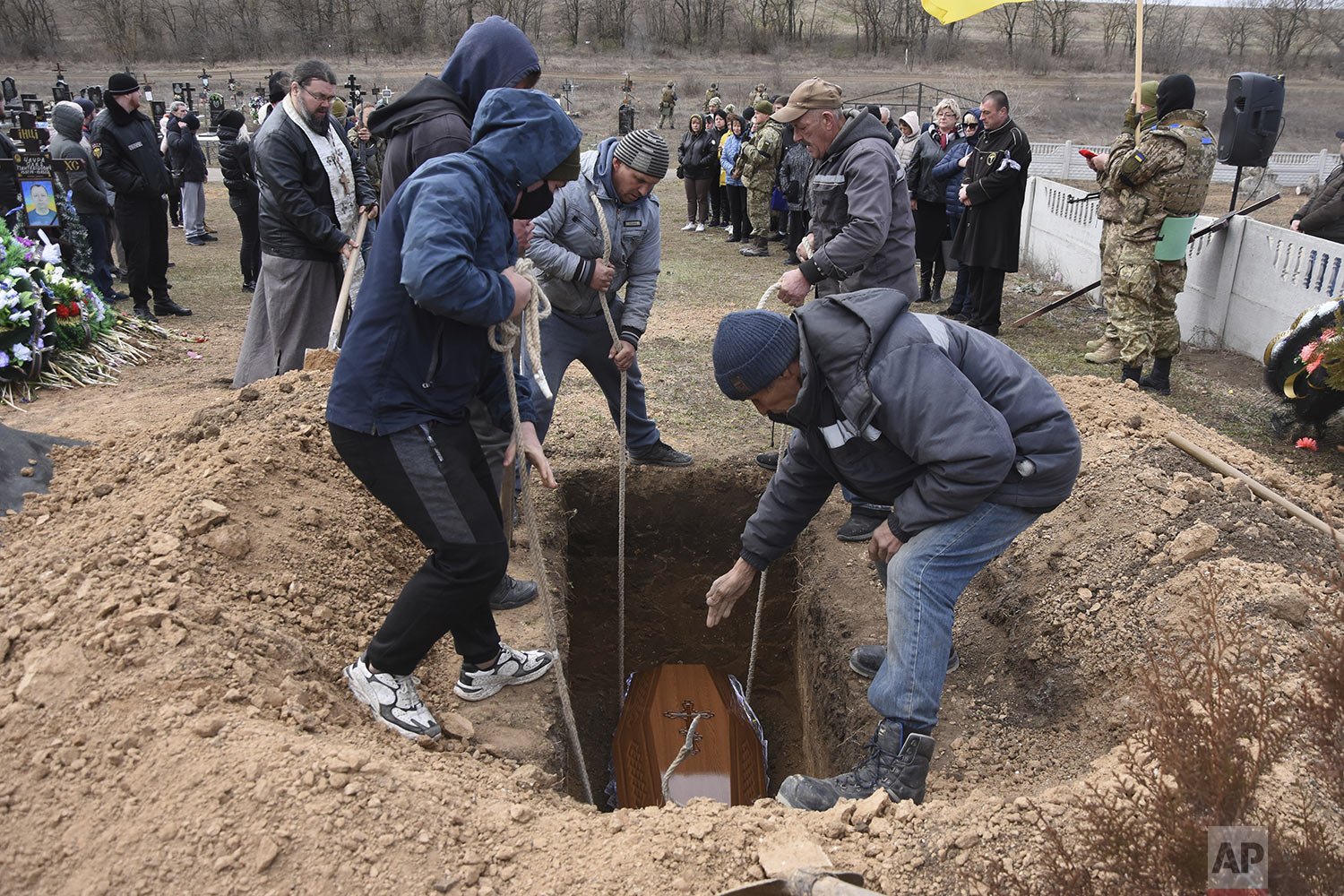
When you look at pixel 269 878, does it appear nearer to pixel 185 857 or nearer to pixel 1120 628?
pixel 185 857

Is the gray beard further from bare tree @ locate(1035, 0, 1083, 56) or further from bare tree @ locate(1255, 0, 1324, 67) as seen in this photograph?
bare tree @ locate(1255, 0, 1324, 67)

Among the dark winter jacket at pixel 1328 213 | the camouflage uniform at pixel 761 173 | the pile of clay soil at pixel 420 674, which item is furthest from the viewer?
the camouflage uniform at pixel 761 173

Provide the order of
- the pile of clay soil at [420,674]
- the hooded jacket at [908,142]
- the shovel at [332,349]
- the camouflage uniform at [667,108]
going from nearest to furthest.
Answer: the pile of clay soil at [420,674] → the shovel at [332,349] → the hooded jacket at [908,142] → the camouflage uniform at [667,108]

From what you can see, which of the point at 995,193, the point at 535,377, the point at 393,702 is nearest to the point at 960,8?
the point at 995,193

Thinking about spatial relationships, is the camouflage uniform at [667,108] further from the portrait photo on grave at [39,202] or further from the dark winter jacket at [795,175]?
the portrait photo on grave at [39,202]

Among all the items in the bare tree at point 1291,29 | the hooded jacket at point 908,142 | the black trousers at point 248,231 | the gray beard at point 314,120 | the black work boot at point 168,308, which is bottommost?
the black work boot at point 168,308

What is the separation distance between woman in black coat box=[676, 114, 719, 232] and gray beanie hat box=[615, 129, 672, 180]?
10883mm

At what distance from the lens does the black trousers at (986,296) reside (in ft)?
28.7

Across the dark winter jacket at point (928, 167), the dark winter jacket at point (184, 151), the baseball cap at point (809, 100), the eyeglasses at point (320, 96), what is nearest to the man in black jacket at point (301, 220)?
the eyeglasses at point (320, 96)

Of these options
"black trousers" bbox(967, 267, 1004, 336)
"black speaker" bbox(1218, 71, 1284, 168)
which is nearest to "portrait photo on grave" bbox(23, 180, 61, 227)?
"black trousers" bbox(967, 267, 1004, 336)

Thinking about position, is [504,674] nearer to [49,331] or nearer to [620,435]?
[620,435]

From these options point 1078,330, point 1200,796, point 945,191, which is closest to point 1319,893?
point 1200,796

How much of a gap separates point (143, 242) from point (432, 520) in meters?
8.12

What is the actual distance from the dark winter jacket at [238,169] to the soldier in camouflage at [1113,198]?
8368mm
